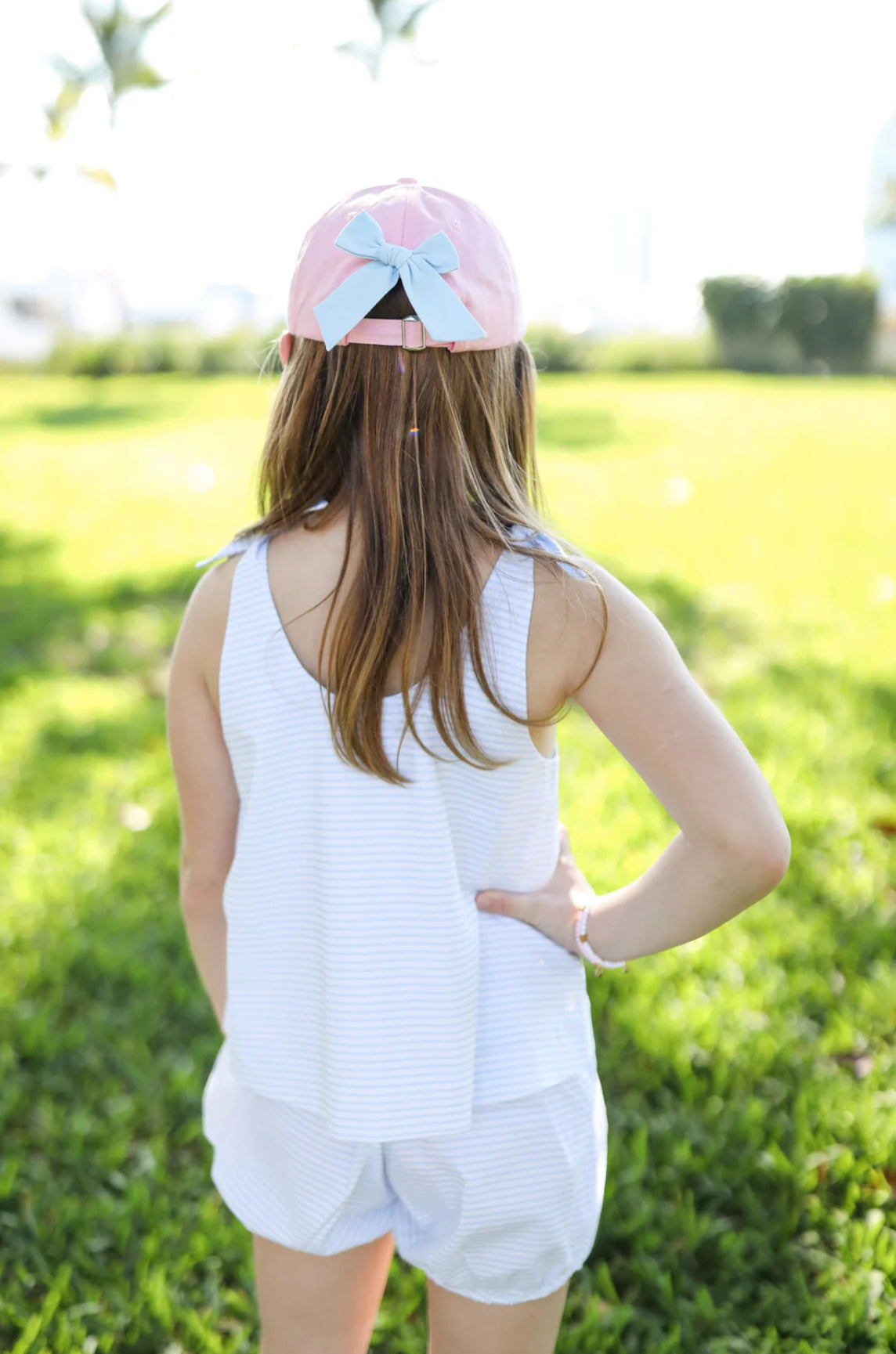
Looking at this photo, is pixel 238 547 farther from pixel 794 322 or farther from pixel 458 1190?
pixel 794 322

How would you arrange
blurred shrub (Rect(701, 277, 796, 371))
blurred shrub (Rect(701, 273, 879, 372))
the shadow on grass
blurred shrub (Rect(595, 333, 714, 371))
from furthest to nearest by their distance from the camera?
1. blurred shrub (Rect(701, 277, 796, 371))
2. blurred shrub (Rect(701, 273, 879, 372))
3. blurred shrub (Rect(595, 333, 714, 371))
4. the shadow on grass

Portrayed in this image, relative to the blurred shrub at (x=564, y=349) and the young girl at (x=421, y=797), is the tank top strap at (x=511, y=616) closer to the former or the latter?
the young girl at (x=421, y=797)

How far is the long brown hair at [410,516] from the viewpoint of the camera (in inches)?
45.0

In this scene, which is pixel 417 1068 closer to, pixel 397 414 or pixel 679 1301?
pixel 397 414

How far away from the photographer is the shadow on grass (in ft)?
6.11

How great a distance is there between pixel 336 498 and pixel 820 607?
4.12 metres

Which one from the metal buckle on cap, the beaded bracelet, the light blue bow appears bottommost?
the beaded bracelet

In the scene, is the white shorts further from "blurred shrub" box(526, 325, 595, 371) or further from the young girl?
"blurred shrub" box(526, 325, 595, 371)

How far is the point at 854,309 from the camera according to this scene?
18.5 meters

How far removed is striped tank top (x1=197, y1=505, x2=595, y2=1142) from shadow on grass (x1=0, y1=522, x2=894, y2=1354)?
2.73 feet

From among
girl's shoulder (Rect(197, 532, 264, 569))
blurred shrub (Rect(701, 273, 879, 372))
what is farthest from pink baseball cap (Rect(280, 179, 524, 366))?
blurred shrub (Rect(701, 273, 879, 372))

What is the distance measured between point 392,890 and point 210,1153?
4.16ft

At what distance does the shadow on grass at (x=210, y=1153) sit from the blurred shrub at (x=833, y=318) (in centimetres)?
1720

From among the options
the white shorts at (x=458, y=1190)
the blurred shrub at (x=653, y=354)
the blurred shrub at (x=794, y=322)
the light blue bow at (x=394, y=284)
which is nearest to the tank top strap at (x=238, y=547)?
the light blue bow at (x=394, y=284)
